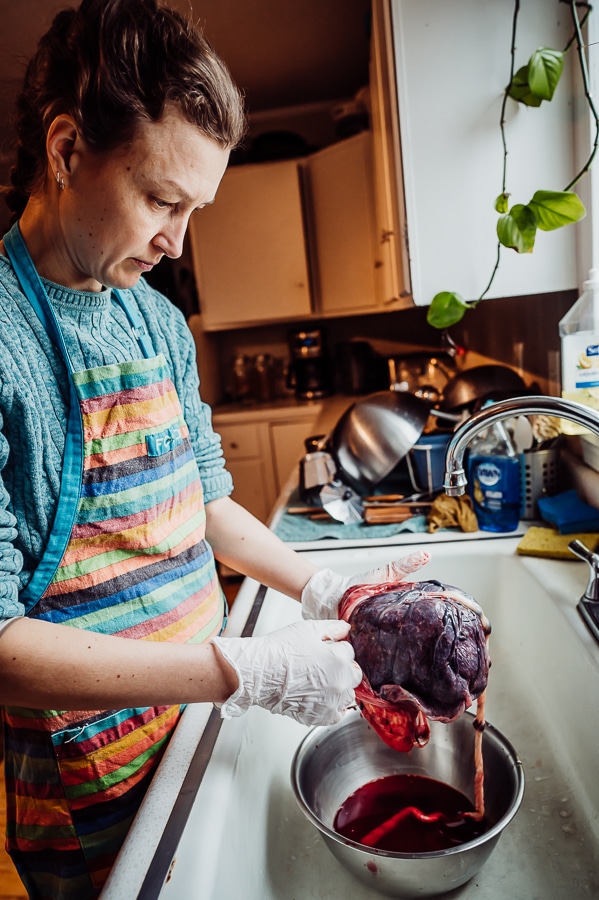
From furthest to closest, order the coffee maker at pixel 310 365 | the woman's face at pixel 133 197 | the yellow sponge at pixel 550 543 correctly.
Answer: the coffee maker at pixel 310 365, the yellow sponge at pixel 550 543, the woman's face at pixel 133 197

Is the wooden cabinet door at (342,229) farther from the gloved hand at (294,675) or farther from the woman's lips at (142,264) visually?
the gloved hand at (294,675)

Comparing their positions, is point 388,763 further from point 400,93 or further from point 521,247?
point 400,93

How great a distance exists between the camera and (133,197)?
31.0 inches

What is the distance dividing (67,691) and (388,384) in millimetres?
3402

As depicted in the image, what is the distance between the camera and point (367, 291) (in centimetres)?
379

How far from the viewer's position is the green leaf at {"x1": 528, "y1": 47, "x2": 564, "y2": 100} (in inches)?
48.8

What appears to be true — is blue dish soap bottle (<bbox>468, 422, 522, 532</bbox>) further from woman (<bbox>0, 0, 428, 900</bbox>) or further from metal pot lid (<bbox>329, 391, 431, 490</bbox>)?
woman (<bbox>0, 0, 428, 900</bbox>)

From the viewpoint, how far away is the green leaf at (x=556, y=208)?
48.4 inches

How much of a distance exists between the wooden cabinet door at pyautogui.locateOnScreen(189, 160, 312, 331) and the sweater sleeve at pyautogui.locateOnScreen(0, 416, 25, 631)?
332 centimetres

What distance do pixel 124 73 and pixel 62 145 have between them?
124 millimetres

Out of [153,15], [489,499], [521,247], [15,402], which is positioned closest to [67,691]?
[15,402]

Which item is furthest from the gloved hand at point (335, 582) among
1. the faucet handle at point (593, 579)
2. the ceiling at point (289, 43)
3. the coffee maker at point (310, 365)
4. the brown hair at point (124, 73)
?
the coffee maker at point (310, 365)

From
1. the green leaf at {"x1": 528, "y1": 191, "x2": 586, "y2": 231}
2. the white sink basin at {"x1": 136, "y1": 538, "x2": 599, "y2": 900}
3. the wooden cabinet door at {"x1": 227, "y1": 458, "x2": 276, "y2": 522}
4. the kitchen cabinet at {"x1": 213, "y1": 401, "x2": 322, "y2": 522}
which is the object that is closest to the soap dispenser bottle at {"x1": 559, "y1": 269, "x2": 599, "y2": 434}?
the green leaf at {"x1": 528, "y1": 191, "x2": 586, "y2": 231}

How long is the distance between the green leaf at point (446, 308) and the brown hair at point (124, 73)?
0.78 meters
